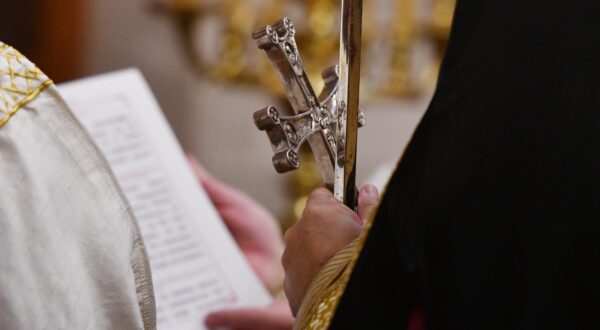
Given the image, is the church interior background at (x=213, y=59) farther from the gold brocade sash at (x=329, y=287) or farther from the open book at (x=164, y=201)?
the gold brocade sash at (x=329, y=287)

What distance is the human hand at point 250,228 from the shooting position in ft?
5.46

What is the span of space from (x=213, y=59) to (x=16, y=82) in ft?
8.16

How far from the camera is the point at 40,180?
102 centimetres

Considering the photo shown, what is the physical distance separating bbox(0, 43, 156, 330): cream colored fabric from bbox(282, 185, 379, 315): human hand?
0.13 m

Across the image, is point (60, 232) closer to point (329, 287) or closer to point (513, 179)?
point (329, 287)

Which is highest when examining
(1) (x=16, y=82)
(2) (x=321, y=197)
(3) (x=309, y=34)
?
(1) (x=16, y=82)

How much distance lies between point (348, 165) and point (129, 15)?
253 cm

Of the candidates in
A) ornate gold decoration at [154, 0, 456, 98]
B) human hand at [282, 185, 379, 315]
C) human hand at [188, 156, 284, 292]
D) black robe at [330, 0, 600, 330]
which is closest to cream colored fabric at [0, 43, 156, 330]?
human hand at [282, 185, 379, 315]

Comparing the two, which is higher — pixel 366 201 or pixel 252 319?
pixel 366 201

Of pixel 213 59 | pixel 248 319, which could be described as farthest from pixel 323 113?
pixel 213 59

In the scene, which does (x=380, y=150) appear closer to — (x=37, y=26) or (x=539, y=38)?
(x=37, y=26)

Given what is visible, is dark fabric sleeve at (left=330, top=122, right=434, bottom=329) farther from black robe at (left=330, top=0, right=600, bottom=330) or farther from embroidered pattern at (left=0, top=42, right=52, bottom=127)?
embroidered pattern at (left=0, top=42, right=52, bottom=127)

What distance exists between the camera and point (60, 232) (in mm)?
1025

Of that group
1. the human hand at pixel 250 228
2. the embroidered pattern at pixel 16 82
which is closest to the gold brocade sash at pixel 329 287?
the embroidered pattern at pixel 16 82
